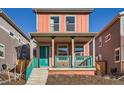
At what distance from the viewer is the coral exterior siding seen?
26019mm

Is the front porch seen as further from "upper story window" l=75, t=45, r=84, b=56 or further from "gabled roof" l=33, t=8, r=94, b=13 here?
"gabled roof" l=33, t=8, r=94, b=13

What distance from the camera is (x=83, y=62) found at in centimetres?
2420

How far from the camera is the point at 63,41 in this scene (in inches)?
1038

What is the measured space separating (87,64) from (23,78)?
256 inches

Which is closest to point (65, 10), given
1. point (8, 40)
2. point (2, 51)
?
point (8, 40)

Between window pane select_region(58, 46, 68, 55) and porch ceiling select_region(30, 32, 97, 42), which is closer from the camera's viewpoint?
porch ceiling select_region(30, 32, 97, 42)

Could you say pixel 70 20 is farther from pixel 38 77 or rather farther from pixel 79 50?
pixel 38 77

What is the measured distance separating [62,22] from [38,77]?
8.13 meters

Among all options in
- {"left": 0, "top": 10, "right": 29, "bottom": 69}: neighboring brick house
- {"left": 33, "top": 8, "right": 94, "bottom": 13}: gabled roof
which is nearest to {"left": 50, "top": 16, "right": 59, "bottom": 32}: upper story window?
{"left": 33, "top": 8, "right": 94, "bottom": 13}: gabled roof

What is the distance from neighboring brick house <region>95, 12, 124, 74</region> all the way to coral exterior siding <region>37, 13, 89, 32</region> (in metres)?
3.38

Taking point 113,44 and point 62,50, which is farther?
point 113,44

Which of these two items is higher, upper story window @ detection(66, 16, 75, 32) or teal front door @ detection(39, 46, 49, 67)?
upper story window @ detection(66, 16, 75, 32)
